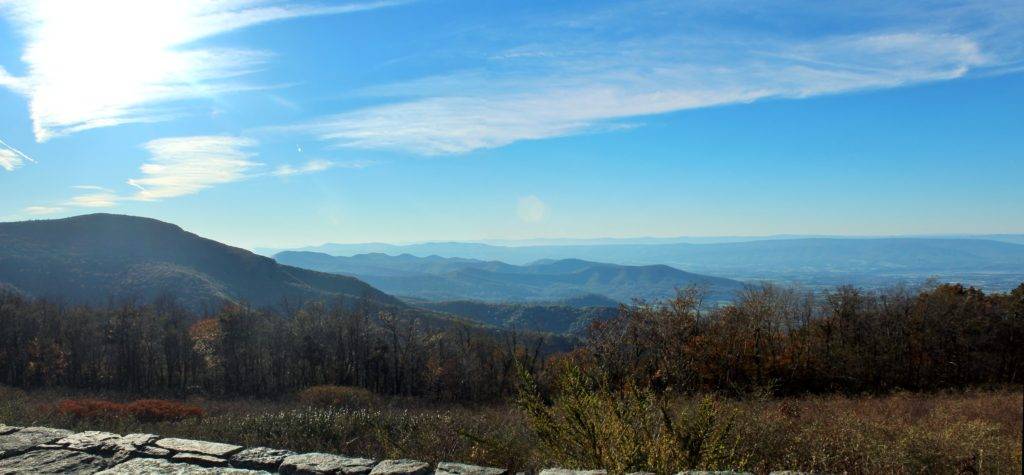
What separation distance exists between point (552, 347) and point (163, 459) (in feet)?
157

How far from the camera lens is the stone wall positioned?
201 inches

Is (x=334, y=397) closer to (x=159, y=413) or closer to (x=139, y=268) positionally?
(x=159, y=413)

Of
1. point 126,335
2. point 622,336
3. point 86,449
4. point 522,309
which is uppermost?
point 86,449

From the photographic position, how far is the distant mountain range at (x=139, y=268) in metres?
82.2

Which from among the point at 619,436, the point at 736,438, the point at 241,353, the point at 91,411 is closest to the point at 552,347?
the point at 241,353

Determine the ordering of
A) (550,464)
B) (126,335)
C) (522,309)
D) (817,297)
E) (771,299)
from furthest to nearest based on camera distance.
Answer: (522,309)
(126,335)
(817,297)
(771,299)
(550,464)

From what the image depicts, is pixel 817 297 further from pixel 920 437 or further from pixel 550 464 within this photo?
pixel 550 464

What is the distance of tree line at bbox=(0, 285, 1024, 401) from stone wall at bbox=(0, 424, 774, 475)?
198 centimetres

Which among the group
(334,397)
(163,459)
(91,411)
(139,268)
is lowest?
(334,397)

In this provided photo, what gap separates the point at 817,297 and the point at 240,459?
24.7 m

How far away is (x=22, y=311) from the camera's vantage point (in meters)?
36.7

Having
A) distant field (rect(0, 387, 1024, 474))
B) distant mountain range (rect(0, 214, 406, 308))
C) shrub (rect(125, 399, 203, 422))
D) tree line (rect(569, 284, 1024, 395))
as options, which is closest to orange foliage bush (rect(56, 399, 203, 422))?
shrub (rect(125, 399, 203, 422))

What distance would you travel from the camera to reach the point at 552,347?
52.4 metres

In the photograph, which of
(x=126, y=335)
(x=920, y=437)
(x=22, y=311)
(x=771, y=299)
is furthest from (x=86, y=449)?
(x=22, y=311)
